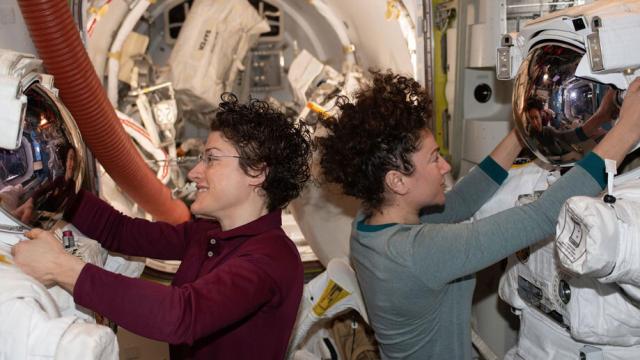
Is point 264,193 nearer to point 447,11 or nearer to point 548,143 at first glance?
point 548,143

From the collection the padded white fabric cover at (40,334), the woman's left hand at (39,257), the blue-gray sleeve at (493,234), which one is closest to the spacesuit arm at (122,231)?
the woman's left hand at (39,257)

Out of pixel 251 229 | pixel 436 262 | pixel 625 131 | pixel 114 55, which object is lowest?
pixel 436 262

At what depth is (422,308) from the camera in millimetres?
1888

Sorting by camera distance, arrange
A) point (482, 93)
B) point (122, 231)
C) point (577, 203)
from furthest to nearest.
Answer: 1. point (482, 93)
2. point (122, 231)
3. point (577, 203)

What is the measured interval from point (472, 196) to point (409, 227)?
462 millimetres

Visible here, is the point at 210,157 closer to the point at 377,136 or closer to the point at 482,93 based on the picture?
the point at 377,136

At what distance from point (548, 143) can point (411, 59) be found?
1.27 metres

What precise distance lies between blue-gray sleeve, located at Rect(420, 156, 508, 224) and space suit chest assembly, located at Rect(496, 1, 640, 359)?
0.18m

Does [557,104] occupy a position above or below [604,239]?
above

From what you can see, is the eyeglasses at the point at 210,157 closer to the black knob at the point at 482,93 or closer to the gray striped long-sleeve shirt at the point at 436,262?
the gray striped long-sleeve shirt at the point at 436,262

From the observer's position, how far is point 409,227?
1892 mm

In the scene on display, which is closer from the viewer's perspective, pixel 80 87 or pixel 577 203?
pixel 577 203

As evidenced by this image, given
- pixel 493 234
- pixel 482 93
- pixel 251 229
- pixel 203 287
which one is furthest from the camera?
pixel 482 93

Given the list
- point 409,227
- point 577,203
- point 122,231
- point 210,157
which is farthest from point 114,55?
point 577,203
